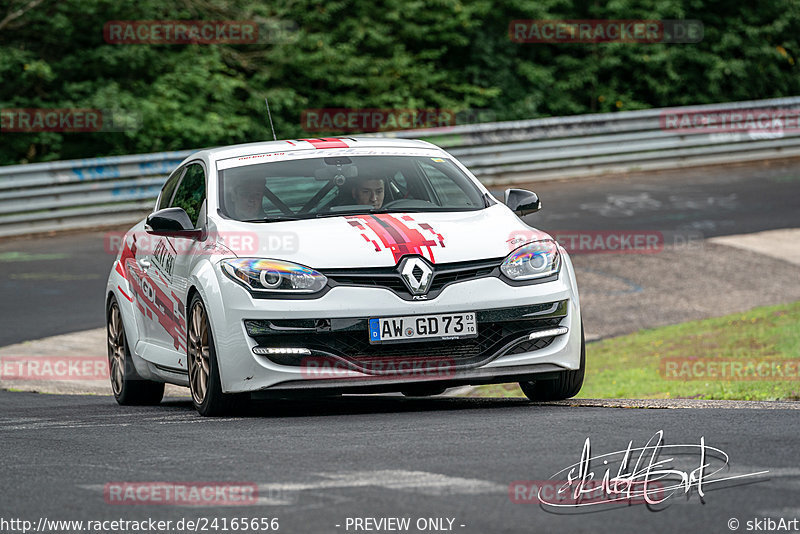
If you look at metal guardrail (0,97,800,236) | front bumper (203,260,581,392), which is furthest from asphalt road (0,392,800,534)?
metal guardrail (0,97,800,236)

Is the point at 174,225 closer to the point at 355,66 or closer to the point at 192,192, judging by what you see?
the point at 192,192

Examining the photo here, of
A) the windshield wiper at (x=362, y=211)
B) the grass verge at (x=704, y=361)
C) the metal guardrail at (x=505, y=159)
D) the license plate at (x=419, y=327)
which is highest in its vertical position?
the windshield wiper at (x=362, y=211)

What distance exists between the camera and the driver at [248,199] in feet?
27.0

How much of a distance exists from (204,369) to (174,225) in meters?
0.97

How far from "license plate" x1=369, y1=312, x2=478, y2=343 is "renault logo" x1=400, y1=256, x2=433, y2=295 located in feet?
0.49

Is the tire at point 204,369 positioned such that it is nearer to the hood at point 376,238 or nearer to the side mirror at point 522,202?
the hood at point 376,238

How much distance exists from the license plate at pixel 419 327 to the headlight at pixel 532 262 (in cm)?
38

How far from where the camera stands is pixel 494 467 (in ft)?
17.8

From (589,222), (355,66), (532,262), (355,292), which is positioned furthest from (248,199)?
(355,66)

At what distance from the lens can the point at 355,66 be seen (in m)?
25.4

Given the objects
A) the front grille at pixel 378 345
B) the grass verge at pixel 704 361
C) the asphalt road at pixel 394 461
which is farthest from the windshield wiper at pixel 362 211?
the grass verge at pixel 704 361

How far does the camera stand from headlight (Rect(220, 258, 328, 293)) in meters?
7.32

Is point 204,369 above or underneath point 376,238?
underneath

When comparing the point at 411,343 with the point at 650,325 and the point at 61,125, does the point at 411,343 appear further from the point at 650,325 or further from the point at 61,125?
the point at 61,125
